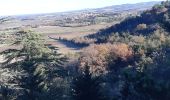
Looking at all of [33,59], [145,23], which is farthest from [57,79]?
[145,23]

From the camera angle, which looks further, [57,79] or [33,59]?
[57,79]

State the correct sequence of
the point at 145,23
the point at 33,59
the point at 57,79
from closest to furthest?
the point at 33,59 < the point at 57,79 < the point at 145,23

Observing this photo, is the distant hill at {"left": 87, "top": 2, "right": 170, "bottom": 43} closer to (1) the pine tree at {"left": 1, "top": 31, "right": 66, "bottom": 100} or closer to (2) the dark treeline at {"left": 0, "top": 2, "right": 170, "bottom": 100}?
(2) the dark treeline at {"left": 0, "top": 2, "right": 170, "bottom": 100}

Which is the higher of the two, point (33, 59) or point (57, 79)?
point (33, 59)

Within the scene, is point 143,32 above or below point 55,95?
below

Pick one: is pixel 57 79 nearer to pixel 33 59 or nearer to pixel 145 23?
pixel 33 59

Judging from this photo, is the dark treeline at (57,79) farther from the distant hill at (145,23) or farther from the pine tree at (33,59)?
the distant hill at (145,23)

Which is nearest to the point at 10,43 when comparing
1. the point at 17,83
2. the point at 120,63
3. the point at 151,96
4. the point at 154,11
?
the point at 17,83

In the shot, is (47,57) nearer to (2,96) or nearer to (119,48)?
(2,96)

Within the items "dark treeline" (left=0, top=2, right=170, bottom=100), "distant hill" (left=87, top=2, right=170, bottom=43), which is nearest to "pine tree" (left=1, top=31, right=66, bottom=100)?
"dark treeline" (left=0, top=2, right=170, bottom=100)

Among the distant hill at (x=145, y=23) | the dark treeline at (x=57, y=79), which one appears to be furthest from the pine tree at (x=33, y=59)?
the distant hill at (x=145, y=23)

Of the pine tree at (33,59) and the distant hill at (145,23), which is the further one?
the distant hill at (145,23)
